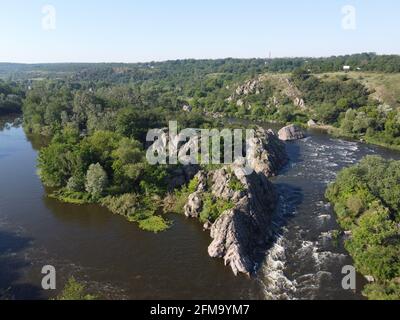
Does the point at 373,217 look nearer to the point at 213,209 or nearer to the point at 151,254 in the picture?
the point at 213,209

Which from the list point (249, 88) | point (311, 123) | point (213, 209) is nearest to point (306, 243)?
point (213, 209)

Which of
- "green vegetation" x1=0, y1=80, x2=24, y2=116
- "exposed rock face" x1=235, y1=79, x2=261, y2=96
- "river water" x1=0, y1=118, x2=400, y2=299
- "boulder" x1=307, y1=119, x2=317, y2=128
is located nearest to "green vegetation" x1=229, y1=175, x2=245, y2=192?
"river water" x1=0, y1=118, x2=400, y2=299

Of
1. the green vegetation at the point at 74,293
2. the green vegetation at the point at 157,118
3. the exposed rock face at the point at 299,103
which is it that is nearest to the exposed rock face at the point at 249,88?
the green vegetation at the point at 157,118

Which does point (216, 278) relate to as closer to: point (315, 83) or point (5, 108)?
Result: point (315, 83)

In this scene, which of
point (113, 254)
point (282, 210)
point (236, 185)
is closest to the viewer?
point (113, 254)

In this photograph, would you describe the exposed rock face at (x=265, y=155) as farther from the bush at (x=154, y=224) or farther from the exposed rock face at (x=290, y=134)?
the bush at (x=154, y=224)

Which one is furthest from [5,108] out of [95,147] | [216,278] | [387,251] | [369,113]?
[387,251]
